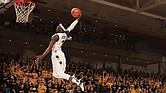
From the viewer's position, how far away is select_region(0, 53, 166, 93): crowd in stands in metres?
15.8

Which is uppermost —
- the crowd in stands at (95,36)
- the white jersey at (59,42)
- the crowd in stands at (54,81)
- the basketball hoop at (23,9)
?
the crowd in stands at (95,36)

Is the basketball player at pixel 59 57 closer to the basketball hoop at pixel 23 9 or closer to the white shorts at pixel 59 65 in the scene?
the white shorts at pixel 59 65

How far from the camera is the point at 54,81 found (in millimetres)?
17328

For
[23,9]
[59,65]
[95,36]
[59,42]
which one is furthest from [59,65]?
[95,36]

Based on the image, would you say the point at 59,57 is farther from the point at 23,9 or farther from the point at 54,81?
the point at 54,81

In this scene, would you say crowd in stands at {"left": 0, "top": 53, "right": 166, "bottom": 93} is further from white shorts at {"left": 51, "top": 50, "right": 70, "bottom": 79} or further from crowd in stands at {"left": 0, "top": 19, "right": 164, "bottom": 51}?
white shorts at {"left": 51, "top": 50, "right": 70, "bottom": 79}

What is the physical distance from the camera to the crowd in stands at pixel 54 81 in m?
15.8

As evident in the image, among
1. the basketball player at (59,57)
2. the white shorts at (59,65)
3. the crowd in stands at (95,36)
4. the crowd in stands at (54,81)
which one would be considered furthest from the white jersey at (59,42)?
the crowd in stands at (95,36)

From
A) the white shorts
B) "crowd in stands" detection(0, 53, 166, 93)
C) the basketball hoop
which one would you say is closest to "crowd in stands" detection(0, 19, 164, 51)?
"crowd in stands" detection(0, 53, 166, 93)

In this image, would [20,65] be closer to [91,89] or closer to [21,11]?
[91,89]

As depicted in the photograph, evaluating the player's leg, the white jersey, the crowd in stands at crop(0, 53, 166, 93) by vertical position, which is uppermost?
the white jersey

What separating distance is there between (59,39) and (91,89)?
12271 mm

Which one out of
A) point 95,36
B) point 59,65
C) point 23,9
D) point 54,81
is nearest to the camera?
point 59,65

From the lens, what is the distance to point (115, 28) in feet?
94.5
